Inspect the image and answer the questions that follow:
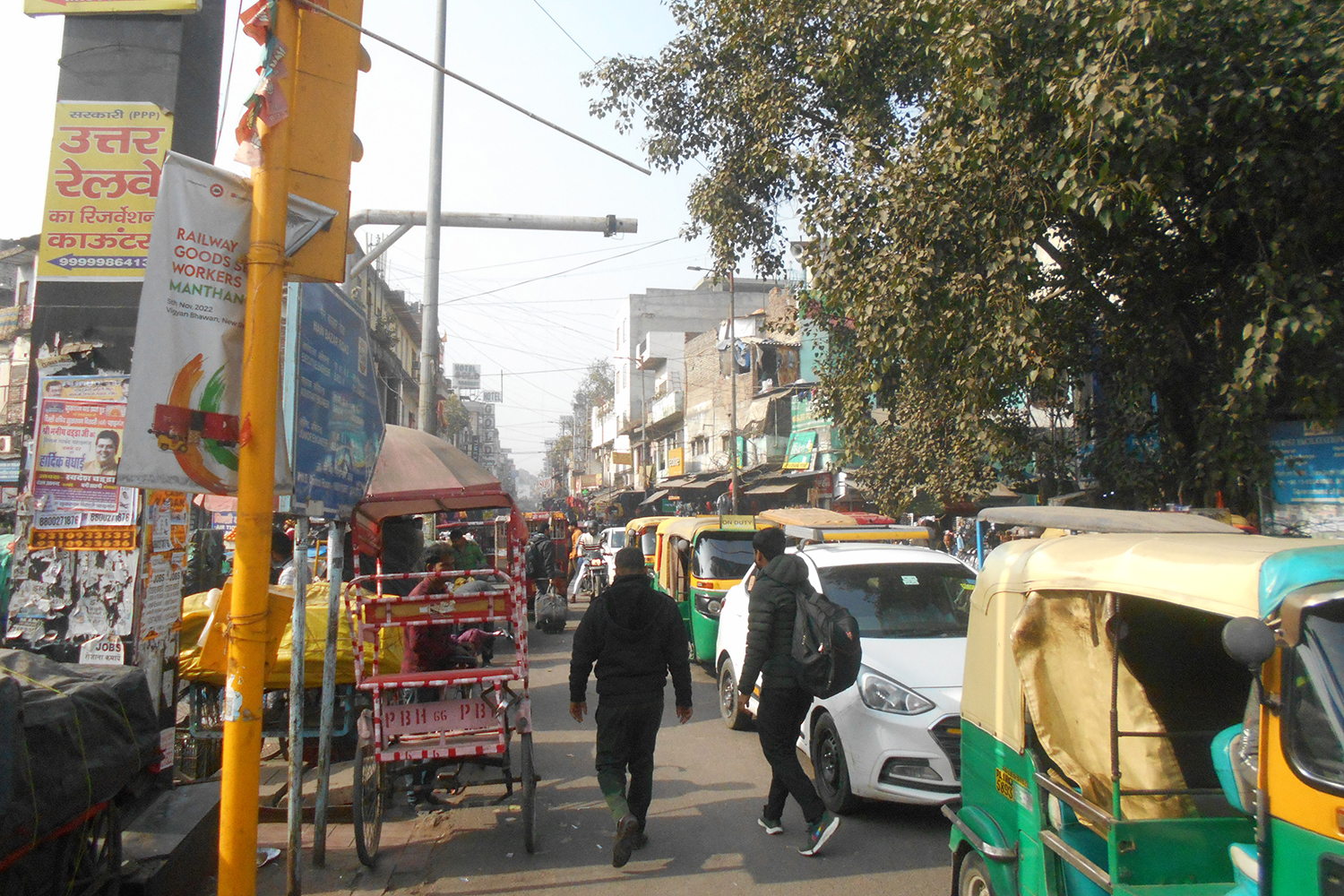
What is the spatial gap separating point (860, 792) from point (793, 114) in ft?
32.0

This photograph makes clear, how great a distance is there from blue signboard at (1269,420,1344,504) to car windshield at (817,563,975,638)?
376 centimetres

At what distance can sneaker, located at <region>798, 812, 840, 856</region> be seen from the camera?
16.9ft

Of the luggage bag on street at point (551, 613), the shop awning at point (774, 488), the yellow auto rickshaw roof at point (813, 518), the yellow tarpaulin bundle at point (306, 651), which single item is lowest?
the luggage bag on street at point (551, 613)

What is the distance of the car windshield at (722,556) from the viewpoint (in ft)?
37.1

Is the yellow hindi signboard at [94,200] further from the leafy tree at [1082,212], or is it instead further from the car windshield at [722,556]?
the car windshield at [722,556]

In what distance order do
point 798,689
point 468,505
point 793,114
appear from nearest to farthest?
point 798,689, point 468,505, point 793,114

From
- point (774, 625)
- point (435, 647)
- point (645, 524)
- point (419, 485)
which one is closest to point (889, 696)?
point (774, 625)

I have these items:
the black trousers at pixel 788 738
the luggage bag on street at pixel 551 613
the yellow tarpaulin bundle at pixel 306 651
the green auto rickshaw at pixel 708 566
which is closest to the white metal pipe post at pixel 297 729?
the yellow tarpaulin bundle at pixel 306 651

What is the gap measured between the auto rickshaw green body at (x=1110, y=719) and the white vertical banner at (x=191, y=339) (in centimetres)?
331

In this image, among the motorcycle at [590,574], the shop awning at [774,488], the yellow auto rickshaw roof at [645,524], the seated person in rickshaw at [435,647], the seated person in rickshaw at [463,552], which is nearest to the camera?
the seated person in rickshaw at [435,647]

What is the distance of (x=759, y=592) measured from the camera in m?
5.43

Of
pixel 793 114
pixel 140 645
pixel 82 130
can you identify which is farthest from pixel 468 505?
pixel 793 114

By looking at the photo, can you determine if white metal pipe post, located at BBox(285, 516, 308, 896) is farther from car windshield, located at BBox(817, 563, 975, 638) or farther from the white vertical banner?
car windshield, located at BBox(817, 563, 975, 638)

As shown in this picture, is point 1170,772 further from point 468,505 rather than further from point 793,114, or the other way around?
point 793,114
